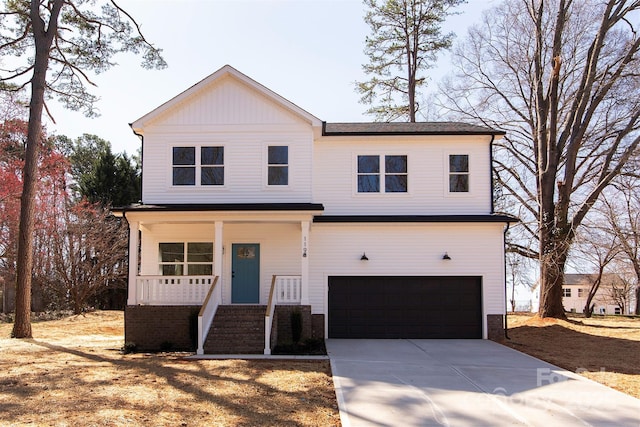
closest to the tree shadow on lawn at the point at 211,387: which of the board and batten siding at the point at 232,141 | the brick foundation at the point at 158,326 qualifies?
the brick foundation at the point at 158,326

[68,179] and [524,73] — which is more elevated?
[524,73]

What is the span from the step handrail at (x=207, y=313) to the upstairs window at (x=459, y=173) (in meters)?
7.92

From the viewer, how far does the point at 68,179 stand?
110 ft

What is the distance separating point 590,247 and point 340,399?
1765cm

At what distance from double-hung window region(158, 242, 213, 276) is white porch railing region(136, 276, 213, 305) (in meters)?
1.70

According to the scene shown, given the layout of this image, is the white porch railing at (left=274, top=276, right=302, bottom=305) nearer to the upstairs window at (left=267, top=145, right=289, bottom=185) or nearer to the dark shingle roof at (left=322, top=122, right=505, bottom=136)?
the upstairs window at (left=267, top=145, right=289, bottom=185)

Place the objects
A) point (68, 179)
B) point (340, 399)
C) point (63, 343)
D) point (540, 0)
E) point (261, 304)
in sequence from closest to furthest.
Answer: point (340, 399) → point (63, 343) → point (261, 304) → point (540, 0) → point (68, 179)

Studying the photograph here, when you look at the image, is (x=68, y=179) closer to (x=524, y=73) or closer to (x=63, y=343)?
(x=63, y=343)

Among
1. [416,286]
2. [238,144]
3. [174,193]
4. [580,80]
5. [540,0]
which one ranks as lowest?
[416,286]

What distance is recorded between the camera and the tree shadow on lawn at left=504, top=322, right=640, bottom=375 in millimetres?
12445

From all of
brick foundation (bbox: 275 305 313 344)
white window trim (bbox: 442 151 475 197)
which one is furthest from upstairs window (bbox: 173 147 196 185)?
white window trim (bbox: 442 151 475 197)

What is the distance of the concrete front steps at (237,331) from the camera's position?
530 inches

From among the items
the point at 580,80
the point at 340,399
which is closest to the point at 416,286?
the point at 340,399

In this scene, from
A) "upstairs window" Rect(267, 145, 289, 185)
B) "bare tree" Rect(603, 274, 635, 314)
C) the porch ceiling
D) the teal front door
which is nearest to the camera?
the porch ceiling
